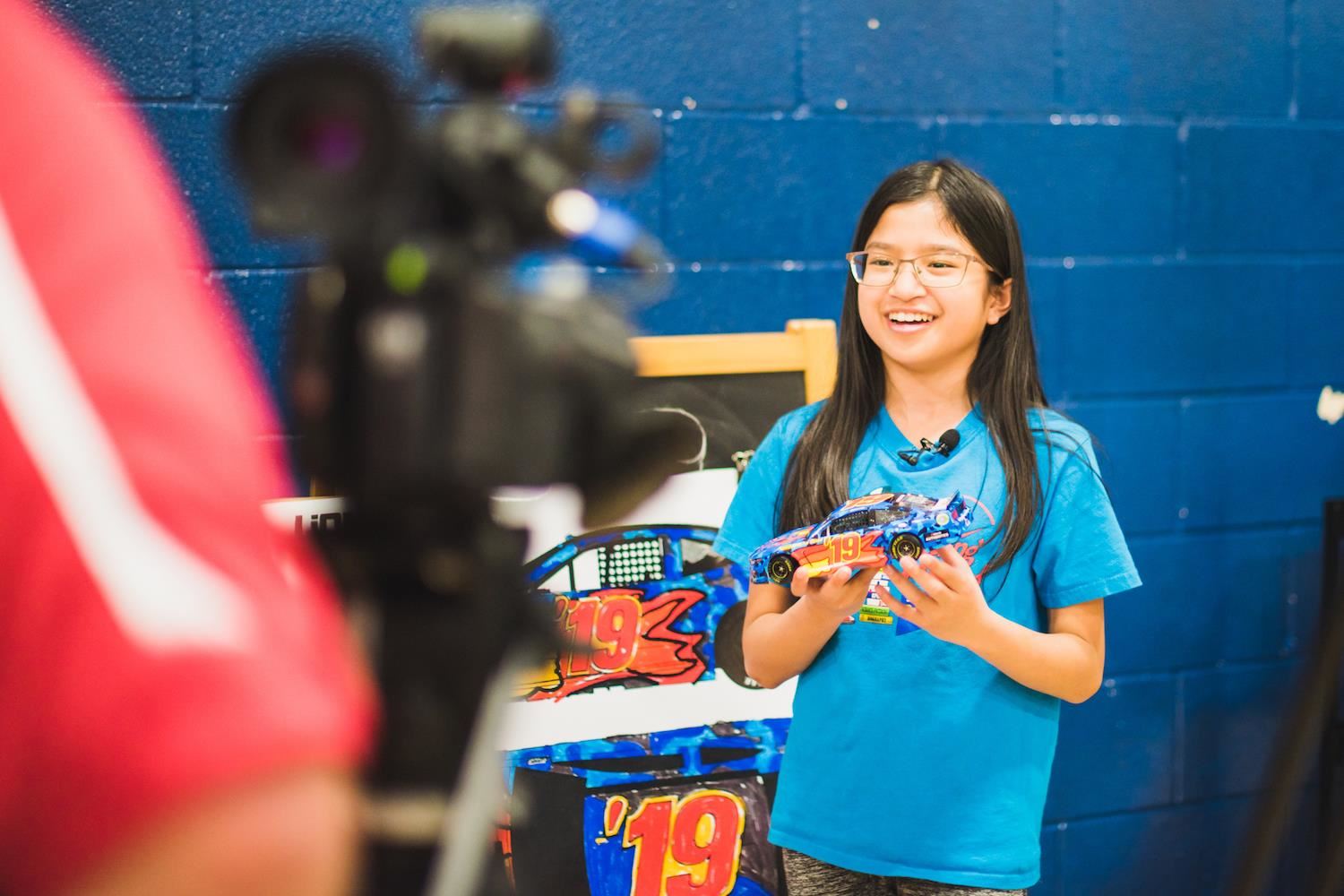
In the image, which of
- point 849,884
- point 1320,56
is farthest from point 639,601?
point 1320,56

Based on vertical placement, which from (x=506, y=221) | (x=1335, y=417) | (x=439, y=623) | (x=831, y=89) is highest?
(x=831, y=89)

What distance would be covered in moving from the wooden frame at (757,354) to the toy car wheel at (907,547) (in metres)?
0.66

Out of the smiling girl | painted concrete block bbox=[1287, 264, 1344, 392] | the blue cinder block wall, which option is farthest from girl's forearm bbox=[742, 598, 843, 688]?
painted concrete block bbox=[1287, 264, 1344, 392]

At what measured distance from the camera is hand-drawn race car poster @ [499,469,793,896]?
1847 mm

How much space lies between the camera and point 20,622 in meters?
0.30

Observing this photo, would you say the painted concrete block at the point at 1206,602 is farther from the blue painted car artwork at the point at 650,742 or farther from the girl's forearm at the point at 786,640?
the girl's forearm at the point at 786,640

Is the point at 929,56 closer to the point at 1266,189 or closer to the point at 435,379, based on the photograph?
the point at 1266,189

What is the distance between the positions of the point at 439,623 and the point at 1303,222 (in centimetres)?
249

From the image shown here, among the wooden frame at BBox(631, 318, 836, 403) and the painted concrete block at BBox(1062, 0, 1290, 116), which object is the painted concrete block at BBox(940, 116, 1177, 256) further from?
the wooden frame at BBox(631, 318, 836, 403)

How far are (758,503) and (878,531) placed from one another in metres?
0.29

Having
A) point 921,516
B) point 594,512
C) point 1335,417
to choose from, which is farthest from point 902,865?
point 1335,417

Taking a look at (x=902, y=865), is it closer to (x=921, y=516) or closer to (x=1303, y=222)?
(x=921, y=516)

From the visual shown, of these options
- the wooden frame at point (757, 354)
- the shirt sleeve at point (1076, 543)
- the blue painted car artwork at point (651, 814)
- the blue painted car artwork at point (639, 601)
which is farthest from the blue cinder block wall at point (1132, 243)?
the shirt sleeve at point (1076, 543)

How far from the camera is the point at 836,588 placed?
4.54 ft
